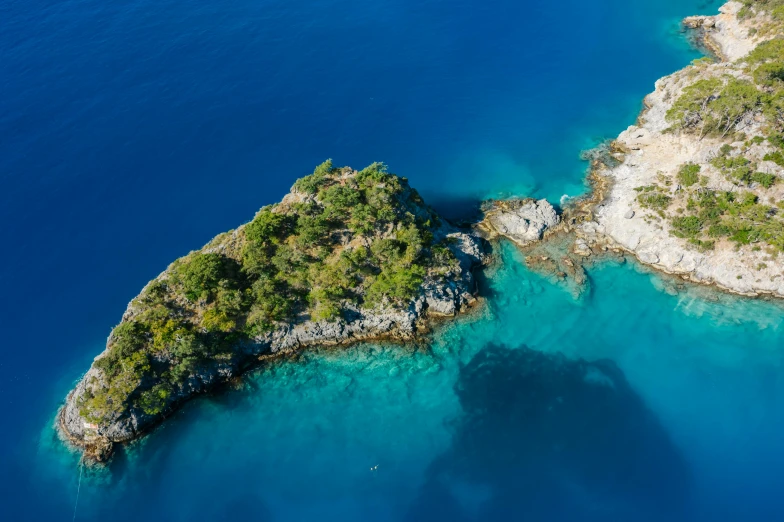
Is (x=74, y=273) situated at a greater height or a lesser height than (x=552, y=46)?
lesser

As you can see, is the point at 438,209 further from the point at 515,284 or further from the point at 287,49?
the point at 287,49

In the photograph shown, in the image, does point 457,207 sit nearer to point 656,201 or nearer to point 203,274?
point 656,201

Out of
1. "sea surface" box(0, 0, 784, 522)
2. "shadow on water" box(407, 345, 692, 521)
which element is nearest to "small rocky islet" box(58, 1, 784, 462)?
"sea surface" box(0, 0, 784, 522)

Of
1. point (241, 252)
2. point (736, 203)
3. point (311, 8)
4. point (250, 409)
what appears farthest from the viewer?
point (311, 8)

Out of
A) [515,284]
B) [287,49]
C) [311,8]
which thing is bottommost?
[515,284]

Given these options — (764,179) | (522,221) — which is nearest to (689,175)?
(764,179)

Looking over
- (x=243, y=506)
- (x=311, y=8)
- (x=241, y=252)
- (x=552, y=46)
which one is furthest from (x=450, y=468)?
(x=311, y=8)

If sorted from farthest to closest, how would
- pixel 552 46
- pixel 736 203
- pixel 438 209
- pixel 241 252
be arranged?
pixel 552 46 < pixel 438 209 < pixel 736 203 < pixel 241 252
